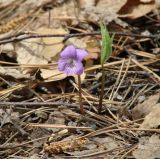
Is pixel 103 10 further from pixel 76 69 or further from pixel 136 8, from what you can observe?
pixel 76 69

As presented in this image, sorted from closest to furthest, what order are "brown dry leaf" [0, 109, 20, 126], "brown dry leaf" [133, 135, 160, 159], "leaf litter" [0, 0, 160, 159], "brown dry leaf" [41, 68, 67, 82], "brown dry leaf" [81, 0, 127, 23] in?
1. "brown dry leaf" [133, 135, 160, 159]
2. "leaf litter" [0, 0, 160, 159]
3. "brown dry leaf" [0, 109, 20, 126]
4. "brown dry leaf" [41, 68, 67, 82]
5. "brown dry leaf" [81, 0, 127, 23]

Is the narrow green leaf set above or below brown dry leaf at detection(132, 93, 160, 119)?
above

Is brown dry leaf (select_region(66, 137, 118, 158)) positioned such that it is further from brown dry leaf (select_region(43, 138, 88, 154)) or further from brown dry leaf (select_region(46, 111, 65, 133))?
brown dry leaf (select_region(46, 111, 65, 133))

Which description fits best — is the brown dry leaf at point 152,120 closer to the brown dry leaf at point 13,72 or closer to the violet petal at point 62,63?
the violet petal at point 62,63

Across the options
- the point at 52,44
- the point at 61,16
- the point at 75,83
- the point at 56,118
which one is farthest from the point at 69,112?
the point at 61,16

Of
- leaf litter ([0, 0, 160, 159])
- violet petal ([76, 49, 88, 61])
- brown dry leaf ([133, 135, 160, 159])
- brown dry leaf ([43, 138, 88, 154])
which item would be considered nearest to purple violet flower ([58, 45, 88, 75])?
violet petal ([76, 49, 88, 61])

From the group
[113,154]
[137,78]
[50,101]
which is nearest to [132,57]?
[137,78]

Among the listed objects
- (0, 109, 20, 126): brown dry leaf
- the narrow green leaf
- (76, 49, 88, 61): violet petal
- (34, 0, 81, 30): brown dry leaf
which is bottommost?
(0, 109, 20, 126): brown dry leaf
